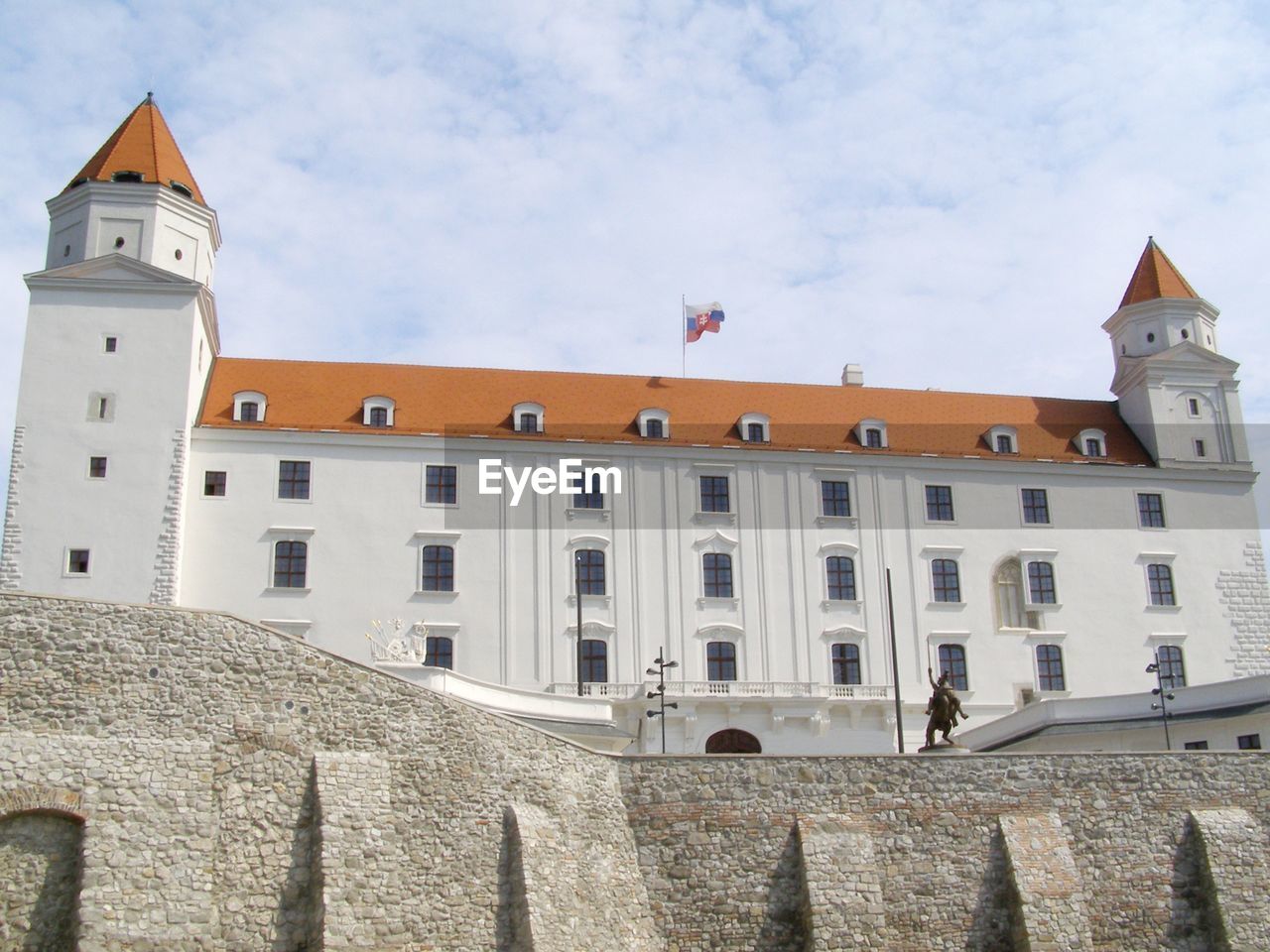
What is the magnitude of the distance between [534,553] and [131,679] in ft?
63.1

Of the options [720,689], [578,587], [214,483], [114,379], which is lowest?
[720,689]

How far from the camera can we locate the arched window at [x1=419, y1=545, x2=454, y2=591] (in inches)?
1578

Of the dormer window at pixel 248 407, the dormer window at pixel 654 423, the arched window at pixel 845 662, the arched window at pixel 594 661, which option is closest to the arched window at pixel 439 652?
the arched window at pixel 594 661

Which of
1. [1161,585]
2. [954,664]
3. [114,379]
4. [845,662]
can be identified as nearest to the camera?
[114,379]

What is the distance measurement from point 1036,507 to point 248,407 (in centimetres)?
2261

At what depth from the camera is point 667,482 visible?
42.7 m

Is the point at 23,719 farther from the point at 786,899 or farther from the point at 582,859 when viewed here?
the point at 786,899

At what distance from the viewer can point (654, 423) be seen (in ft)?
144

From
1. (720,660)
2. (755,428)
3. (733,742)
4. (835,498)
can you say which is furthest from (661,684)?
(755,428)

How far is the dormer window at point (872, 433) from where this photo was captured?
44844 millimetres

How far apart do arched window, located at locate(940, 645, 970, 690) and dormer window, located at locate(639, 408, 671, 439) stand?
983 cm

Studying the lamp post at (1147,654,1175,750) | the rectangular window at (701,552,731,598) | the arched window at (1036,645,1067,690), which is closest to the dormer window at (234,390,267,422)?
the rectangular window at (701,552,731,598)

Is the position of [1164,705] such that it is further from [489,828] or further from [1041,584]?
[489,828]

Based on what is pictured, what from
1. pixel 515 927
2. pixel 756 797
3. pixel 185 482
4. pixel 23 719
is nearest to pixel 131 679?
pixel 23 719
